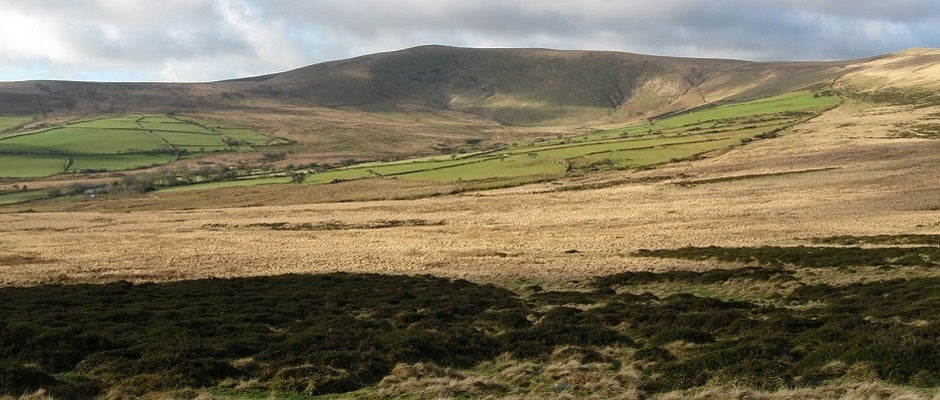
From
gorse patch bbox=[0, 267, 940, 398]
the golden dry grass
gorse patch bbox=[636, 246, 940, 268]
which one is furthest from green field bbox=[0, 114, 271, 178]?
gorse patch bbox=[636, 246, 940, 268]

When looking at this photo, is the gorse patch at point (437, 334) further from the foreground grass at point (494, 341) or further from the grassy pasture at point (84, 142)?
the grassy pasture at point (84, 142)

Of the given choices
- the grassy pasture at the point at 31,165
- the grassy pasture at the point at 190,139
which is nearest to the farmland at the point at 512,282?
the grassy pasture at the point at 31,165

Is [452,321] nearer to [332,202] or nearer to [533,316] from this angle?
[533,316]

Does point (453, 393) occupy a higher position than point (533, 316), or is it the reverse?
point (453, 393)

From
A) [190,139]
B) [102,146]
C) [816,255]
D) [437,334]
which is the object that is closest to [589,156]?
[816,255]

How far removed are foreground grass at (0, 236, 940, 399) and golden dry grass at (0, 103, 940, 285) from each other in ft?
32.1

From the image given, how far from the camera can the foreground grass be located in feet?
44.5

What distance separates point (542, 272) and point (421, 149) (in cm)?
15098

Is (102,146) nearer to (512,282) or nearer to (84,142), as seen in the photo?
(84,142)

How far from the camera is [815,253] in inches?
1399

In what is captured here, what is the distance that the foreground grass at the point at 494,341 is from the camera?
13578 millimetres

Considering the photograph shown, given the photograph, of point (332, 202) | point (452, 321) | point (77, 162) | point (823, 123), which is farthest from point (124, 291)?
point (77, 162)

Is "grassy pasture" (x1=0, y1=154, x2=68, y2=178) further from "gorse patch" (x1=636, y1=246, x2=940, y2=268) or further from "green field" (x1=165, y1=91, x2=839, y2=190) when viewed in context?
"gorse patch" (x1=636, y1=246, x2=940, y2=268)

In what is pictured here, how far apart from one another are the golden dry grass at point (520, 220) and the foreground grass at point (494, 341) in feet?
32.1
